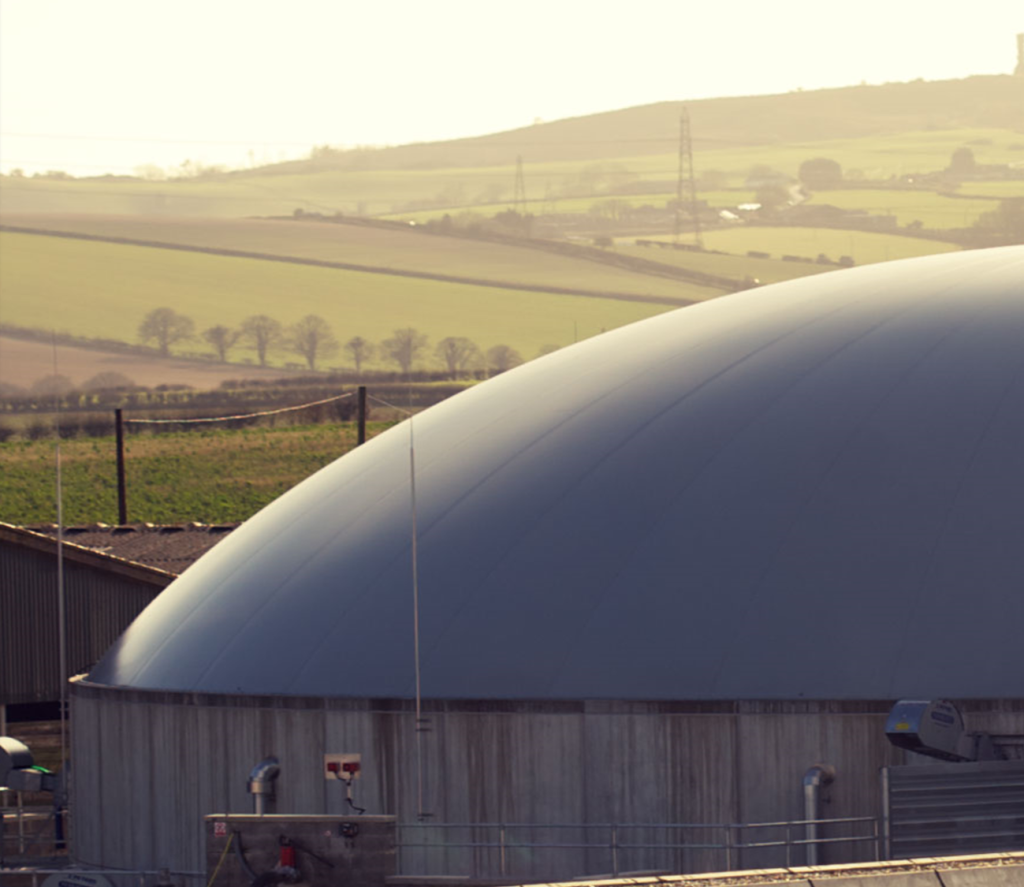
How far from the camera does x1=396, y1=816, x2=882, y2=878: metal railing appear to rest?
21.8 meters

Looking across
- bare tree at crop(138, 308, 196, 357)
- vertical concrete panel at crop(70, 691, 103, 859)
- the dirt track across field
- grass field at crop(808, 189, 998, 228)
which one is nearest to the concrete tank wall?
vertical concrete panel at crop(70, 691, 103, 859)

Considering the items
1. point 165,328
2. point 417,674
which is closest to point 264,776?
point 417,674

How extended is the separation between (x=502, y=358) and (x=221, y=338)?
1071 inches

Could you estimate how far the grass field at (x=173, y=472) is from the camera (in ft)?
276

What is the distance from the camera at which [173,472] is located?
91000mm

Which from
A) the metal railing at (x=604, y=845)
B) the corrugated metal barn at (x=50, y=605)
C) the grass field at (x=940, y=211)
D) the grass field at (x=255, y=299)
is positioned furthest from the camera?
the grass field at (x=940, y=211)

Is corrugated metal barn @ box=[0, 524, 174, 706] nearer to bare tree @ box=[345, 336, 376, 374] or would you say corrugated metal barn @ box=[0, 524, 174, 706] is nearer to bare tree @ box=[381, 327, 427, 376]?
bare tree @ box=[381, 327, 427, 376]

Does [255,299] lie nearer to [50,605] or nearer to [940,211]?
[940,211]

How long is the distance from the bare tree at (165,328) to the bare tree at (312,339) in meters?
8.37

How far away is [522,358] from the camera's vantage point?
139750 millimetres

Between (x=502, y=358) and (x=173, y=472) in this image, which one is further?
(x=502, y=358)

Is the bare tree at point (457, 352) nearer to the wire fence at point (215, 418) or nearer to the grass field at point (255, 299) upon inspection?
the grass field at point (255, 299)

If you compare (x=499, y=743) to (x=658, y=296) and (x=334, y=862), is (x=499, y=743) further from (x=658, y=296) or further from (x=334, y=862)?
(x=658, y=296)

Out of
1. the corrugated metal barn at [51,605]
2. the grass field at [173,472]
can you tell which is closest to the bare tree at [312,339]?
the grass field at [173,472]
